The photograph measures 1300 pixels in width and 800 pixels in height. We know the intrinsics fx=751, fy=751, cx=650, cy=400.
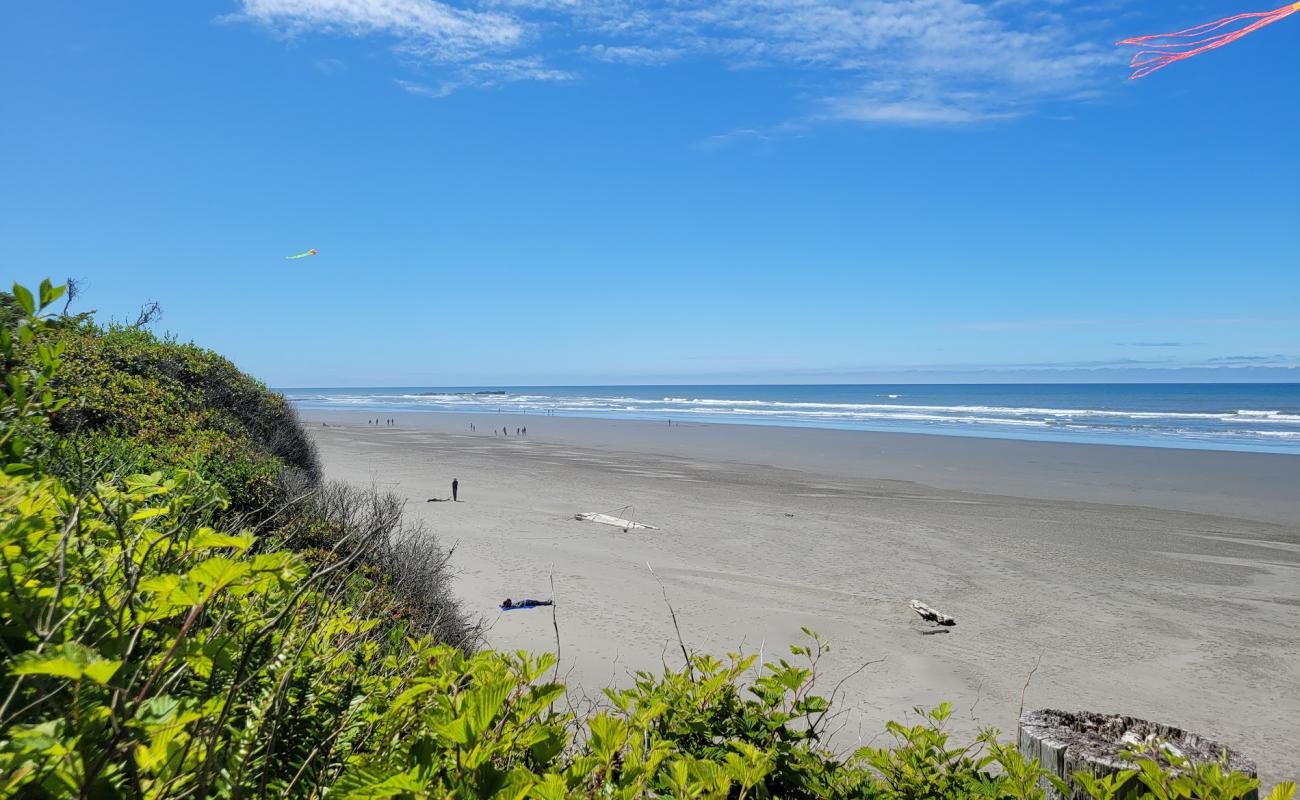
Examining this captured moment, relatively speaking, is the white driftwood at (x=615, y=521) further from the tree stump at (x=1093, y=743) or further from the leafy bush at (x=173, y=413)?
the tree stump at (x=1093, y=743)

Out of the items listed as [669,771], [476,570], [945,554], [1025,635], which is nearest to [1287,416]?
[945,554]

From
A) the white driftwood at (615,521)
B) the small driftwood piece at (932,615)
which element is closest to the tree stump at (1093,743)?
the small driftwood piece at (932,615)

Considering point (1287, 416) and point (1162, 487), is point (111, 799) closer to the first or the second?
point (1162, 487)

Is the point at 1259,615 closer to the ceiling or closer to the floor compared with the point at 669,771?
closer to the floor

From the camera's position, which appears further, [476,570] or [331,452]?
[331,452]

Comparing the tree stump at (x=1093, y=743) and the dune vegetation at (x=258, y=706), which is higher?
the dune vegetation at (x=258, y=706)

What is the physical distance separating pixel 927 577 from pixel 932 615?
2.05 metres

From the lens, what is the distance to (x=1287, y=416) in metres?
49.9

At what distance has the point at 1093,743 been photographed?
232 centimetres

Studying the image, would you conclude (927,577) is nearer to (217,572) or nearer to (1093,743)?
(1093,743)

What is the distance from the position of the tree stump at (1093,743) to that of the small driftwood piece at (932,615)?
6647 millimetres

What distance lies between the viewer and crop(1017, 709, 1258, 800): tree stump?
2186 millimetres

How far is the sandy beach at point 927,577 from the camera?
7.04 metres

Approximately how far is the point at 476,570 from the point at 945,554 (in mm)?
7542
